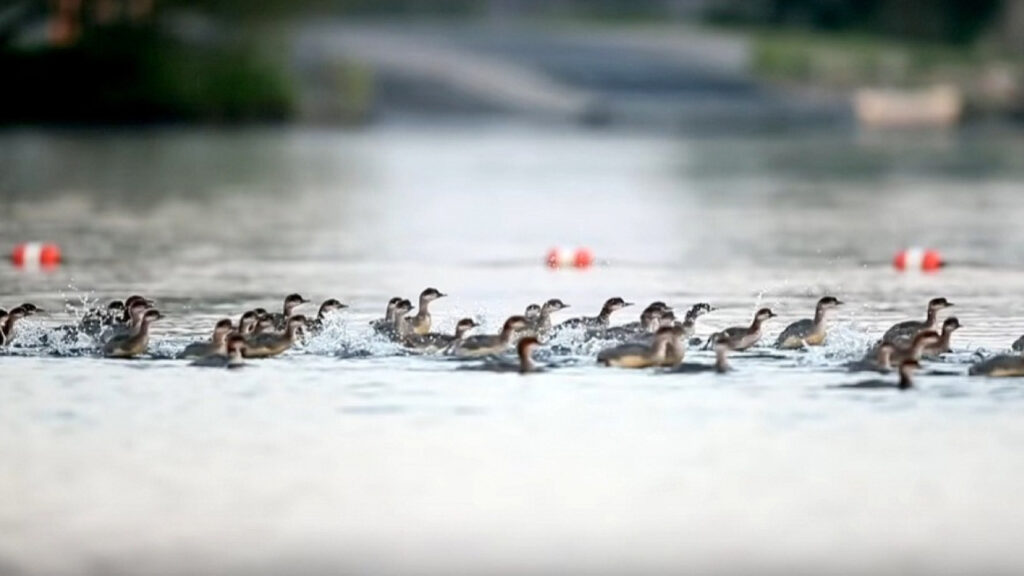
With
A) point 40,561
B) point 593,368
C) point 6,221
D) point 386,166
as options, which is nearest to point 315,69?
point 386,166

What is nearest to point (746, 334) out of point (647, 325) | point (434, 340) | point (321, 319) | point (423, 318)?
point (647, 325)

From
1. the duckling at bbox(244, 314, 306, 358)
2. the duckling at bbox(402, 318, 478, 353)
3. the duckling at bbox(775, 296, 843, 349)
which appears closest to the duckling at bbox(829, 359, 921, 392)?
the duckling at bbox(775, 296, 843, 349)

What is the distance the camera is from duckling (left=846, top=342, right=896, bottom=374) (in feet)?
64.2

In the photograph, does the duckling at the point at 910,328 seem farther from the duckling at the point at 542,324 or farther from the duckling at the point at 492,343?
the duckling at the point at 492,343

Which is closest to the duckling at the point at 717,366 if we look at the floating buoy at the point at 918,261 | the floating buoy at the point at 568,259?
the floating buoy at the point at 918,261

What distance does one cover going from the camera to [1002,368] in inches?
765

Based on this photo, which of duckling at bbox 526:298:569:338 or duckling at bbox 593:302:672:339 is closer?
duckling at bbox 526:298:569:338

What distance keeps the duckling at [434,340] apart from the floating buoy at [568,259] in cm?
945

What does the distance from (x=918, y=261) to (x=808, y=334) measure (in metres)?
9.10

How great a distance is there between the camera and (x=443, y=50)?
82.4 m

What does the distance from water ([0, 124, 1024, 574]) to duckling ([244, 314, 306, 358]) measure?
243 millimetres

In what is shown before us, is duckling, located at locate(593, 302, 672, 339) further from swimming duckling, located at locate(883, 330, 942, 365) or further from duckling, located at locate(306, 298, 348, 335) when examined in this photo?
duckling, located at locate(306, 298, 348, 335)

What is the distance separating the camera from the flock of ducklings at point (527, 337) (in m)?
19.8

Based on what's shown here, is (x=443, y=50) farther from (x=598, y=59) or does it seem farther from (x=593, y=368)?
(x=593, y=368)
